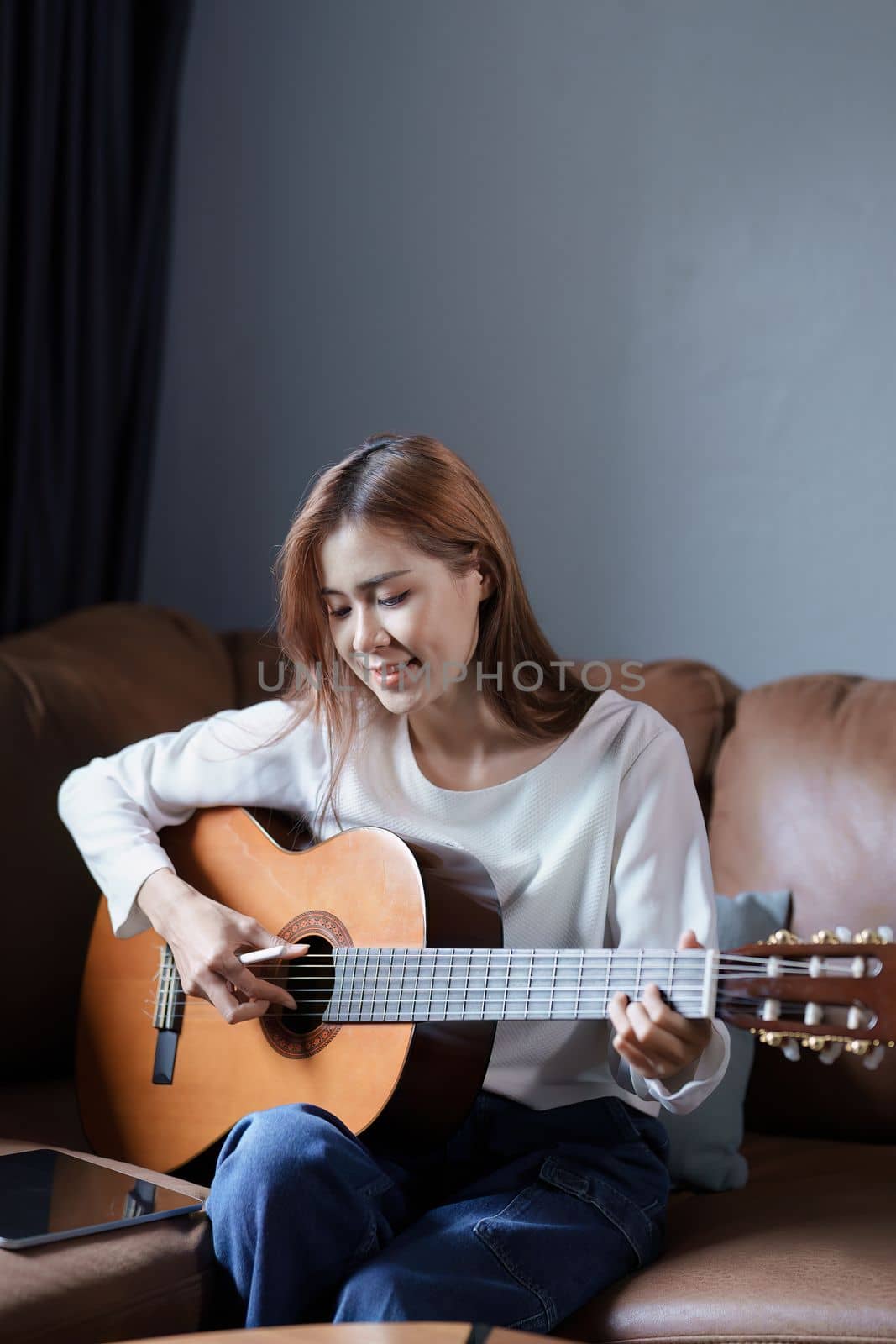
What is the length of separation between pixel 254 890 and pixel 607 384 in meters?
1.07

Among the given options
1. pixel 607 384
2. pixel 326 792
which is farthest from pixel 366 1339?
pixel 607 384

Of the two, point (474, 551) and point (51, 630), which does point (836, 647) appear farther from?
point (51, 630)

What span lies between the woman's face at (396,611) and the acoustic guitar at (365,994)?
0.15m

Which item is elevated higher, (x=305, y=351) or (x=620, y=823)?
(x=305, y=351)

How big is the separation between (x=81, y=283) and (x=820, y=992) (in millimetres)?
1782

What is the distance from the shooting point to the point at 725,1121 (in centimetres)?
138

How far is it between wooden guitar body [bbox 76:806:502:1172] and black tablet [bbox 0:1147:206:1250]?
0.35 ft

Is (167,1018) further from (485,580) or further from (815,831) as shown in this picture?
(815,831)

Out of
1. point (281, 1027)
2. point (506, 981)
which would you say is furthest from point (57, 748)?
point (506, 981)

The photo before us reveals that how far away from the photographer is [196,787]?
4.70ft

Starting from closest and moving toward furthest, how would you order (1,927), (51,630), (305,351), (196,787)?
(196,787)
(1,927)
(51,630)
(305,351)

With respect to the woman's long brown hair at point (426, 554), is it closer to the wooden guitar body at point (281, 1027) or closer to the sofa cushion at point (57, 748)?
the wooden guitar body at point (281, 1027)

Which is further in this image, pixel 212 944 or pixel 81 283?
pixel 81 283

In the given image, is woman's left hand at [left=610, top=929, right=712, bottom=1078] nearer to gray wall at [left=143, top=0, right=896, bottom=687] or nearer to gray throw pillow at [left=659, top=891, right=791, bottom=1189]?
gray throw pillow at [left=659, top=891, right=791, bottom=1189]
